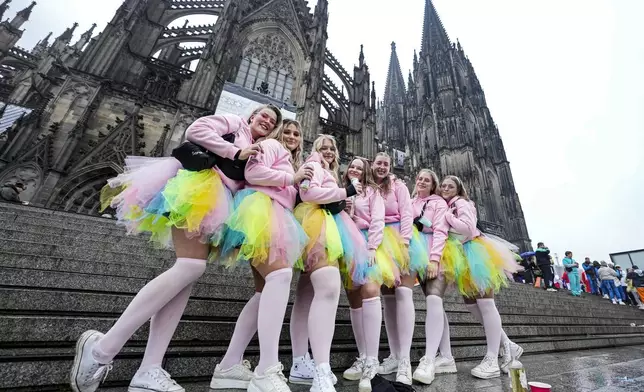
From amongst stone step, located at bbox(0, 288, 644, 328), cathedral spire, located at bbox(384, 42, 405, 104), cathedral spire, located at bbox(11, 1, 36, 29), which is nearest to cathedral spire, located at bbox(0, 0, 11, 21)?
cathedral spire, located at bbox(11, 1, 36, 29)

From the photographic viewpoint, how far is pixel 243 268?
3.71 meters

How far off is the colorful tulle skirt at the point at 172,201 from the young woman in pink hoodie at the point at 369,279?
1.02 meters

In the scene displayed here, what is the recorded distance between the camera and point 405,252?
2248 mm

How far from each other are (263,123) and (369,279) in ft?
4.42

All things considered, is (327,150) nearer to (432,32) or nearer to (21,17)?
(21,17)

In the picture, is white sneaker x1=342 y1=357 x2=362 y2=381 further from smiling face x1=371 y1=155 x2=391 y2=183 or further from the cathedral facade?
the cathedral facade

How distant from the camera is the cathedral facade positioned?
9.41 meters

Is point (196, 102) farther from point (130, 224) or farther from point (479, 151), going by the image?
point (479, 151)

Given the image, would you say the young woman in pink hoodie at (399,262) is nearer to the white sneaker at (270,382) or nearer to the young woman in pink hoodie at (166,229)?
the white sneaker at (270,382)

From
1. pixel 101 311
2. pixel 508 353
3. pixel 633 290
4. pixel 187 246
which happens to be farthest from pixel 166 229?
pixel 633 290

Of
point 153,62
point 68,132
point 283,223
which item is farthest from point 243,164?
point 153,62

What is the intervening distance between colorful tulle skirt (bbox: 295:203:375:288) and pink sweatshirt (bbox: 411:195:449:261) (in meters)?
0.80

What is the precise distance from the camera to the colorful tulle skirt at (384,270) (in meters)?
1.93

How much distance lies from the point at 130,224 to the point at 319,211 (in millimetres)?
1190
